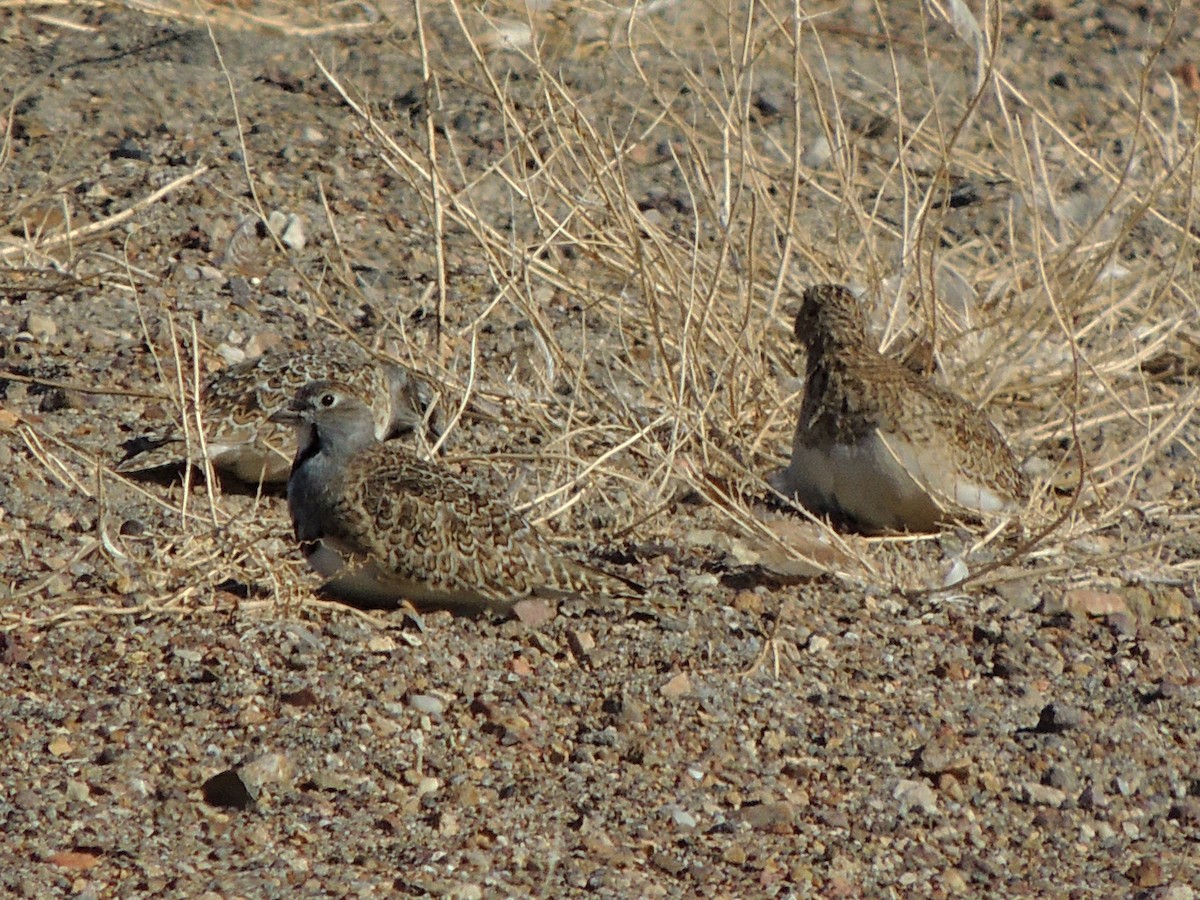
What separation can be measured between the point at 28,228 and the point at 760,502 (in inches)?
131

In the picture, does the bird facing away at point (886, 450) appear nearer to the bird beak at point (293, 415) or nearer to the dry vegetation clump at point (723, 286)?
the dry vegetation clump at point (723, 286)

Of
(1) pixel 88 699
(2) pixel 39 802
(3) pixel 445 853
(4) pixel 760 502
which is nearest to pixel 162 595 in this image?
(1) pixel 88 699

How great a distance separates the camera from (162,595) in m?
5.32

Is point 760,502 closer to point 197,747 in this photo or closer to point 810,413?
point 810,413

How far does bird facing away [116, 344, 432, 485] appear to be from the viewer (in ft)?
21.0

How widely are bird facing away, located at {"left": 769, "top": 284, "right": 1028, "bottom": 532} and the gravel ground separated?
0.43ft

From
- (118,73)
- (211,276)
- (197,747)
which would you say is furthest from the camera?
(118,73)

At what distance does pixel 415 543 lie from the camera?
5.62 metres

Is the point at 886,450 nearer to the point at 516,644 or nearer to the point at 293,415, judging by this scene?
the point at 516,644

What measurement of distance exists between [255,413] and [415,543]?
127cm

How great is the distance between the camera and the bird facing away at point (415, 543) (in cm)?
561

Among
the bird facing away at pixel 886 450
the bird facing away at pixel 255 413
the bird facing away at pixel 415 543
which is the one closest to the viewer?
the bird facing away at pixel 415 543

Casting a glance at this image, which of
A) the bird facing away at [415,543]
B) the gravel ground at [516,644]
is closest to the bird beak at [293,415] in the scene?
the bird facing away at [415,543]

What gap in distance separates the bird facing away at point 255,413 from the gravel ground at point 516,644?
12 centimetres
